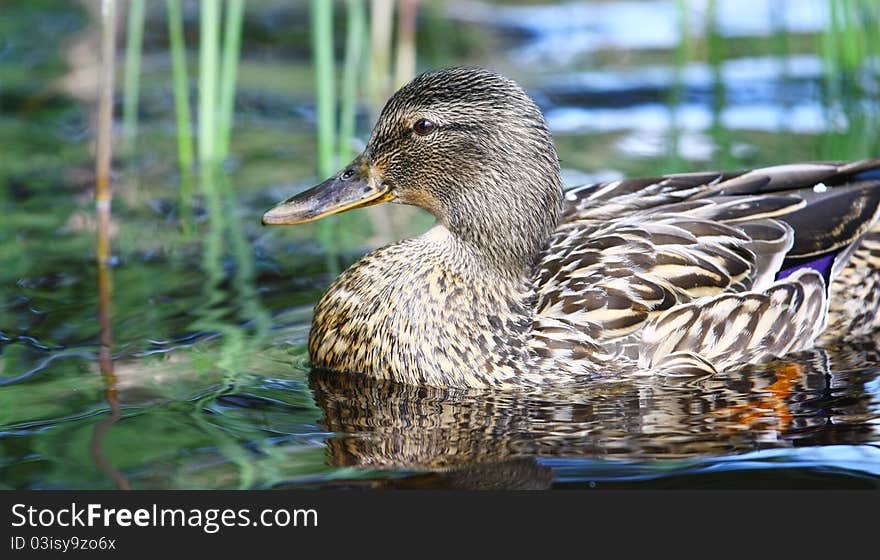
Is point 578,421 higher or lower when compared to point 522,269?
lower

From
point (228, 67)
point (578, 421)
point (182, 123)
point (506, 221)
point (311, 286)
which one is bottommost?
point (578, 421)

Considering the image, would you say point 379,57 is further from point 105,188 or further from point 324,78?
point 105,188

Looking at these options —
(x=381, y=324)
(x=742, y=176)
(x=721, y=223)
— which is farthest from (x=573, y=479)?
(x=742, y=176)

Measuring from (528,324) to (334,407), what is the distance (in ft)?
3.56

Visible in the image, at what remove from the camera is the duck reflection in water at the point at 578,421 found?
5.83m

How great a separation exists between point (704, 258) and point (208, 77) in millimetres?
4143

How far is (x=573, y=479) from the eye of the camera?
561cm

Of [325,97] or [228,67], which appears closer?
[325,97]

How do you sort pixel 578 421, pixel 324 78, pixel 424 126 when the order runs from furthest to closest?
pixel 324 78 → pixel 424 126 → pixel 578 421

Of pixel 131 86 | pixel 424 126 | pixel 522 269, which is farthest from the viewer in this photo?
pixel 131 86

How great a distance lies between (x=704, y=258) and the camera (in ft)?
23.2

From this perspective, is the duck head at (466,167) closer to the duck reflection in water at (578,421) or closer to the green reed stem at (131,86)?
the duck reflection in water at (578,421)

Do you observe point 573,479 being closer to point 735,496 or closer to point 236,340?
point 735,496

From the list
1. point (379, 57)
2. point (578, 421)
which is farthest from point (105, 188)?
point (379, 57)
